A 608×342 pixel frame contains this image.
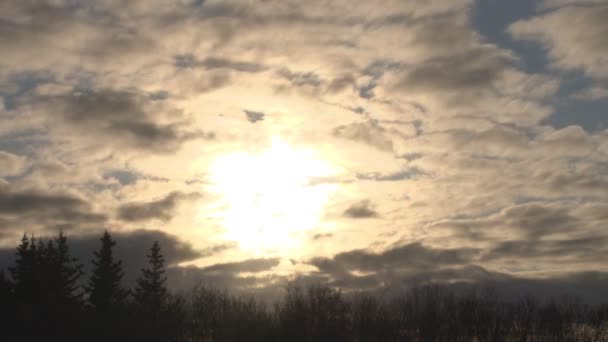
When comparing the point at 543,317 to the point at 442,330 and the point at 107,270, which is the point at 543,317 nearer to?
the point at 442,330

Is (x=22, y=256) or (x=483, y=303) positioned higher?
(x=22, y=256)

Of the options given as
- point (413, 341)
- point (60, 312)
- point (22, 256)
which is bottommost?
point (413, 341)

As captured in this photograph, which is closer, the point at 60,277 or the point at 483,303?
the point at 60,277

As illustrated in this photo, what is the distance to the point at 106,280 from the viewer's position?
87625mm

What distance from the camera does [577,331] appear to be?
401 ft

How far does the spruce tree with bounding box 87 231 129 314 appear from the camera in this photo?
8606cm

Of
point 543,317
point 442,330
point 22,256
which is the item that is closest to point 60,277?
point 22,256

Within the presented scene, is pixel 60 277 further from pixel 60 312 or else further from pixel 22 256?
pixel 60 312

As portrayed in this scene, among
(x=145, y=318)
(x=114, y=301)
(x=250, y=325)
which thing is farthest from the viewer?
(x=250, y=325)

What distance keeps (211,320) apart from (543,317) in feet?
219

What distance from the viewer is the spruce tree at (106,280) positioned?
8606 centimetres

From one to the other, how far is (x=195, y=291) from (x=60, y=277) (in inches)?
1397

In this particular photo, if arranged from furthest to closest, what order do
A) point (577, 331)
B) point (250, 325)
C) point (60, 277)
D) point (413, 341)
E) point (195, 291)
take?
point (577, 331) → point (195, 291) → point (413, 341) → point (250, 325) → point (60, 277)

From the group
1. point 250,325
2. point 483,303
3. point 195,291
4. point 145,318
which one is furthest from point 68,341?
point 483,303
